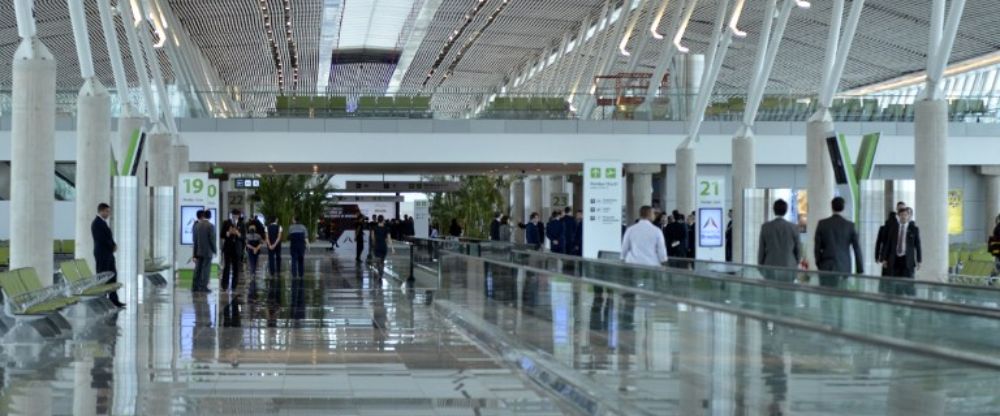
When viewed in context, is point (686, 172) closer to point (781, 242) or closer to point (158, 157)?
point (158, 157)

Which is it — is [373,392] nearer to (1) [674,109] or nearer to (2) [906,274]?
(2) [906,274]

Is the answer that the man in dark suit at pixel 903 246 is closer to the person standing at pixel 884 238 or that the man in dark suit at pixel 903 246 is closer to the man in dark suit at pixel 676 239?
the person standing at pixel 884 238

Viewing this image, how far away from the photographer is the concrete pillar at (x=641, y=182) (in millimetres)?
43656

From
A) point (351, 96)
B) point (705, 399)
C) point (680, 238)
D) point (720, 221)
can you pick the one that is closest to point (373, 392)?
point (705, 399)

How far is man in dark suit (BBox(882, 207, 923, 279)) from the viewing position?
18719 millimetres

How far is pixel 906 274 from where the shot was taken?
18.9 metres

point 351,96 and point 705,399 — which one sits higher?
point 351,96

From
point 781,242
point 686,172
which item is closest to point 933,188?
point 781,242

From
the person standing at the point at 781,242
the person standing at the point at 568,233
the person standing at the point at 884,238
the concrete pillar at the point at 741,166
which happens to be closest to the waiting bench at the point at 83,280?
the person standing at the point at 781,242

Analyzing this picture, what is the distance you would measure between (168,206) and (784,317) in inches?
922

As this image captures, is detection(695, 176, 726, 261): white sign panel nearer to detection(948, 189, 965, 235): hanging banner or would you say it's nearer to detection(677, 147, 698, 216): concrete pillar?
detection(677, 147, 698, 216): concrete pillar

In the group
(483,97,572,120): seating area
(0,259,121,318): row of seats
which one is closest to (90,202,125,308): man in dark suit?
(0,259,121,318): row of seats

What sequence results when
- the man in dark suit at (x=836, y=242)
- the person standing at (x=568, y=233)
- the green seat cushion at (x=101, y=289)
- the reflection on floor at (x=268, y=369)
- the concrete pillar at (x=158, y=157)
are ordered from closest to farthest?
the reflection on floor at (x=268, y=369), the man in dark suit at (x=836, y=242), the green seat cushion at (x=101, y=289), the person standing at (x=568, y=233), the concrete pillar at (x=158, y=157)

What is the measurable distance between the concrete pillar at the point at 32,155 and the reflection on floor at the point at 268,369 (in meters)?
1.98
